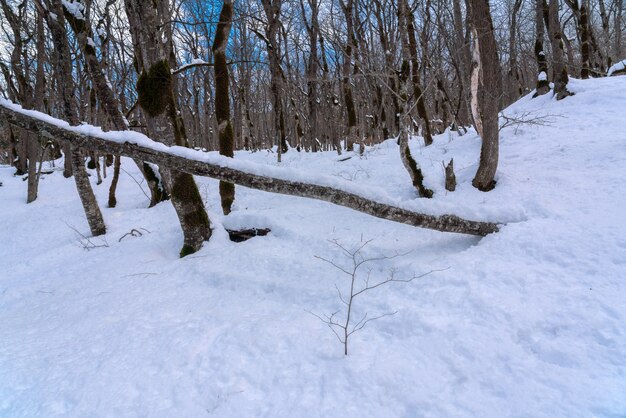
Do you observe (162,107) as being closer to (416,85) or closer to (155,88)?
(155,88)

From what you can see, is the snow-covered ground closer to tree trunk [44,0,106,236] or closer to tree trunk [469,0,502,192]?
tree trunk [469,0,502,192]

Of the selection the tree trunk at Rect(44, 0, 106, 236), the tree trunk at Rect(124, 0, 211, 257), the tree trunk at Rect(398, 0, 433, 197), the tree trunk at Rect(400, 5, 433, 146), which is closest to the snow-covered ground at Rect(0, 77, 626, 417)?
the tree trunk at Rect(124, 0, 211, 257)

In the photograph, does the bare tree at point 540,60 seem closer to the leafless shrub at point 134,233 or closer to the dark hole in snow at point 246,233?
the dark hole in snow at point 246,233

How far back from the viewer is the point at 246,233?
16.0ft

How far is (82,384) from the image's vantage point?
7.63 feet

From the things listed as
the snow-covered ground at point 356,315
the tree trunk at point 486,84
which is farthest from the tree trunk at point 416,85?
the snow-covered ground at point 356,315

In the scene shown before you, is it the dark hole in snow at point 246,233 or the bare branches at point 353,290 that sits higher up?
the dark hole in snow at point 246,233

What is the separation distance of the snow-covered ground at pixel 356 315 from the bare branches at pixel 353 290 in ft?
0.23

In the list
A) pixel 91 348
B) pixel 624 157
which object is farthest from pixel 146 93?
pixel 624 157

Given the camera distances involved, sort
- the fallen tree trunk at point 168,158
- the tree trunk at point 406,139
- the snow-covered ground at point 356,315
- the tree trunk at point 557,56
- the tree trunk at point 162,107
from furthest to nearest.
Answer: the tree trunk at point 557,56 → the tree trunk at point 406,139 → the tree trunk at point 162,107 → the fallen tree trunk at point 168,158 → the snow-covered ground at point 356,315

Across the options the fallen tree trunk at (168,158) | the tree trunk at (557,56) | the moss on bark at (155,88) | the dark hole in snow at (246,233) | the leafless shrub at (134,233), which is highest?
the tree trunk at (557,56)

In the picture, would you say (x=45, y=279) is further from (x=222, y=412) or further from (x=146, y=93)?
(x=222, y=412)

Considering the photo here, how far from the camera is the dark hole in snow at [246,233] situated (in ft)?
15.8

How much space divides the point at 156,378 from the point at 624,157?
5.77m
